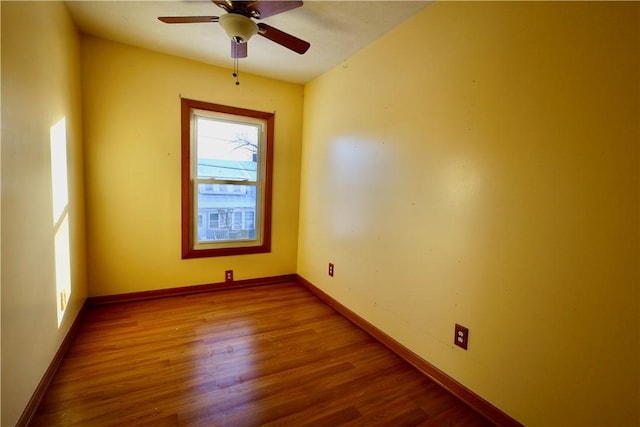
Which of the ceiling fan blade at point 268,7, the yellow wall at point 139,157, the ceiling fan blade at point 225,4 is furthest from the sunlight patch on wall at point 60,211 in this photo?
the ceiling fan blade at point 268,7

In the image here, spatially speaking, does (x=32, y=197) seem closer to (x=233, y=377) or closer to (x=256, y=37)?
(x=233, y=377)

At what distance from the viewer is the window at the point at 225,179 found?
2.84m

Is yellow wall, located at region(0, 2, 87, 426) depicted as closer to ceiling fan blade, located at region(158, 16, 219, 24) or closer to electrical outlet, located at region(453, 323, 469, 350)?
ceiling fan blade, located at region(158, 16, 219, 24)

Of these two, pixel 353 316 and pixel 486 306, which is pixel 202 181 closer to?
pixel 353 316

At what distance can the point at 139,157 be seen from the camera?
262 cm

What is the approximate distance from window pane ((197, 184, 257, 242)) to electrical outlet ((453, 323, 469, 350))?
228cm

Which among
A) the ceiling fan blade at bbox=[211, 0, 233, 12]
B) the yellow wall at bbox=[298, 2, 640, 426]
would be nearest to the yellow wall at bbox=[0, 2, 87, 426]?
the ceiling fan blade at bbox=[211, 0, 233, 12]

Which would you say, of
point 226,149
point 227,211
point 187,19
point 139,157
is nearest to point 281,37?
point 187,19

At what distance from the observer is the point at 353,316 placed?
2484mm

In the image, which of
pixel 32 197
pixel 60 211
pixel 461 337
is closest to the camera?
pixel 32 197

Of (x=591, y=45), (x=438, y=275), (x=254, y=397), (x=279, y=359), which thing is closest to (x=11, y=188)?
(x=254, y=397)

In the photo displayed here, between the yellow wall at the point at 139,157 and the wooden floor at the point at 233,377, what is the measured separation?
45cm

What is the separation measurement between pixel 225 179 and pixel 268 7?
1816 mm

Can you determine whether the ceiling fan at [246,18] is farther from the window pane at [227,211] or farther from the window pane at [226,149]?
the window pane at [227,211]
